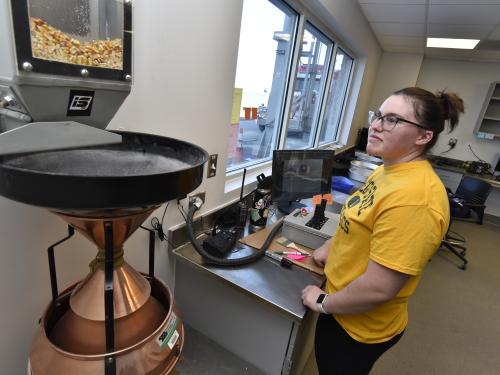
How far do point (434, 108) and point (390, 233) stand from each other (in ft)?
1.39

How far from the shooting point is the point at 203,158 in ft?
2.14

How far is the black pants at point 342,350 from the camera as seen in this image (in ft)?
3.52

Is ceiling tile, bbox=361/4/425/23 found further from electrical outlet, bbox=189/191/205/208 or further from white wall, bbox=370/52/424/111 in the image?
electrical outlet, bbox=189/191/205/208

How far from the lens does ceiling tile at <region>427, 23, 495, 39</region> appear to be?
3060 mm

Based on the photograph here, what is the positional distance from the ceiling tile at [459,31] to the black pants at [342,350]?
3430 millimetres

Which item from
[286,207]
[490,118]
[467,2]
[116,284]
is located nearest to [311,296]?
[116,284]

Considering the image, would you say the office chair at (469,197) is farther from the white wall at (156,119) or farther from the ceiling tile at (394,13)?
the white wall at (156,119)

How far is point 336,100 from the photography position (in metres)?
4.21

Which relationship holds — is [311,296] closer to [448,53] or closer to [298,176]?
[298,176]

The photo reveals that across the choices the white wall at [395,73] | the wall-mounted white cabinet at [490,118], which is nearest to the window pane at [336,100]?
the white wall at [395,73]

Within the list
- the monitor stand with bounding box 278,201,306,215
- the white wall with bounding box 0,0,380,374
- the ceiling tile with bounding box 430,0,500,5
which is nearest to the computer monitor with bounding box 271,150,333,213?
the monitor stand with bounding box 278,201,306,215

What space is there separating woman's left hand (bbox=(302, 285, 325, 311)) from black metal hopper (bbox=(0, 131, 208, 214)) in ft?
2.42

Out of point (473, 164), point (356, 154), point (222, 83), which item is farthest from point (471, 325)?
point (473, 164)

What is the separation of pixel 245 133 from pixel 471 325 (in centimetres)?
243
